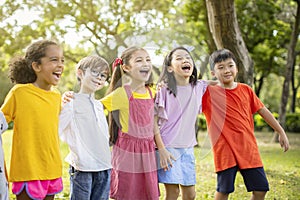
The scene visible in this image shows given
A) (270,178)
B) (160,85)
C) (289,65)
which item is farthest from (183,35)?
(289,65)

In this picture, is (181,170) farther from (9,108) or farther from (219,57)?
(9,108)

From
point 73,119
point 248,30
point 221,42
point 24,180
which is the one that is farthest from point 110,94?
point 248,30

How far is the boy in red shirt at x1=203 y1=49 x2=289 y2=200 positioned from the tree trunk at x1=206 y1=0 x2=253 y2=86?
295cm

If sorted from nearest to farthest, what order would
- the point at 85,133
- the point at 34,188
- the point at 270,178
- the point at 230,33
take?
1. the point at 34,188
2. the point at 85,133
3. the point at 230,33
4. the point at 270,178

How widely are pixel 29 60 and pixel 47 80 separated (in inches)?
7.1

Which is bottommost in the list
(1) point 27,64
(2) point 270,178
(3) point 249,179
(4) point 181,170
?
(2) point 270,178

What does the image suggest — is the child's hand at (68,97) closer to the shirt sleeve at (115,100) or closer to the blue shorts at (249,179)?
Answer: the shirt sleeve at (115,100)

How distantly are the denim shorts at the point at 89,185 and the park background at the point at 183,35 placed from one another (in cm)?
51

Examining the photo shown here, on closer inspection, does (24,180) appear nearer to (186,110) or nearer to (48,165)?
(48,165)

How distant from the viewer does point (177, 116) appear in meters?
3.18

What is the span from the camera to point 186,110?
3.20m

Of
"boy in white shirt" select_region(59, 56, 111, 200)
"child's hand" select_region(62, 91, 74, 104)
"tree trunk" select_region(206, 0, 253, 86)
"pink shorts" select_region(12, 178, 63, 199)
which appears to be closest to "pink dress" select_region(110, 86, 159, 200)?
"boy in white shirt" select_region(59, 56, 111, 200)

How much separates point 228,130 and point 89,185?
3.70 feet

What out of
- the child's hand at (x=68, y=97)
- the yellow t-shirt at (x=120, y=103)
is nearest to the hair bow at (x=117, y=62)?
the yellow t-shirt at (x=120, y=103)
